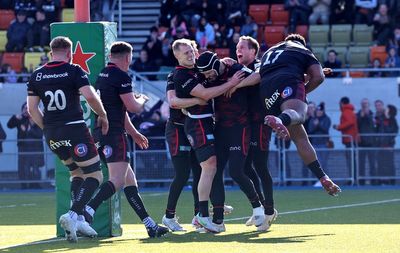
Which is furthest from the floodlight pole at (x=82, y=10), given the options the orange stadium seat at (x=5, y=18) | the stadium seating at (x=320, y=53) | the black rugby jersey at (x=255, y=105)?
the orange stadium seat at (x=5, y=18)

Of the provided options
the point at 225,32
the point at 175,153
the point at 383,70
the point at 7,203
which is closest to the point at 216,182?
the point at 175,153

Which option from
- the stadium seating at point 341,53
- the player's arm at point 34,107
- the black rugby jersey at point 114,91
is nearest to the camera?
the player's arm at point 34,107

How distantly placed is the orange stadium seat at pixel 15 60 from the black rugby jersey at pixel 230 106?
15085 mm

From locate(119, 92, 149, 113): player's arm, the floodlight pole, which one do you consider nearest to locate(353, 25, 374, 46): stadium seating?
the floodlight pole

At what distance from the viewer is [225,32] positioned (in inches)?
1040

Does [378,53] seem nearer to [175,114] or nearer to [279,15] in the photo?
[279,15]

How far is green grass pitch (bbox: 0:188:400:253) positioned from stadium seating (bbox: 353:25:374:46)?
26.5ft

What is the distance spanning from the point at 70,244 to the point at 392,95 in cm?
1422

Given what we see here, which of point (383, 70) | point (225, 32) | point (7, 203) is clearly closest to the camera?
point (7, 203)

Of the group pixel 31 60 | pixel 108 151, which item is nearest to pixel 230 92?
pixel 108 151

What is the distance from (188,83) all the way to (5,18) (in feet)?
57.7

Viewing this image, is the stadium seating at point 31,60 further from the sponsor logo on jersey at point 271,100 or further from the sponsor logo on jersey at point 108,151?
the sponsor logo on jersey at point 108,151

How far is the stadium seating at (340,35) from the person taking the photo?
87.4 feet

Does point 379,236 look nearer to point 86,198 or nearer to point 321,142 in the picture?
point 86,198
